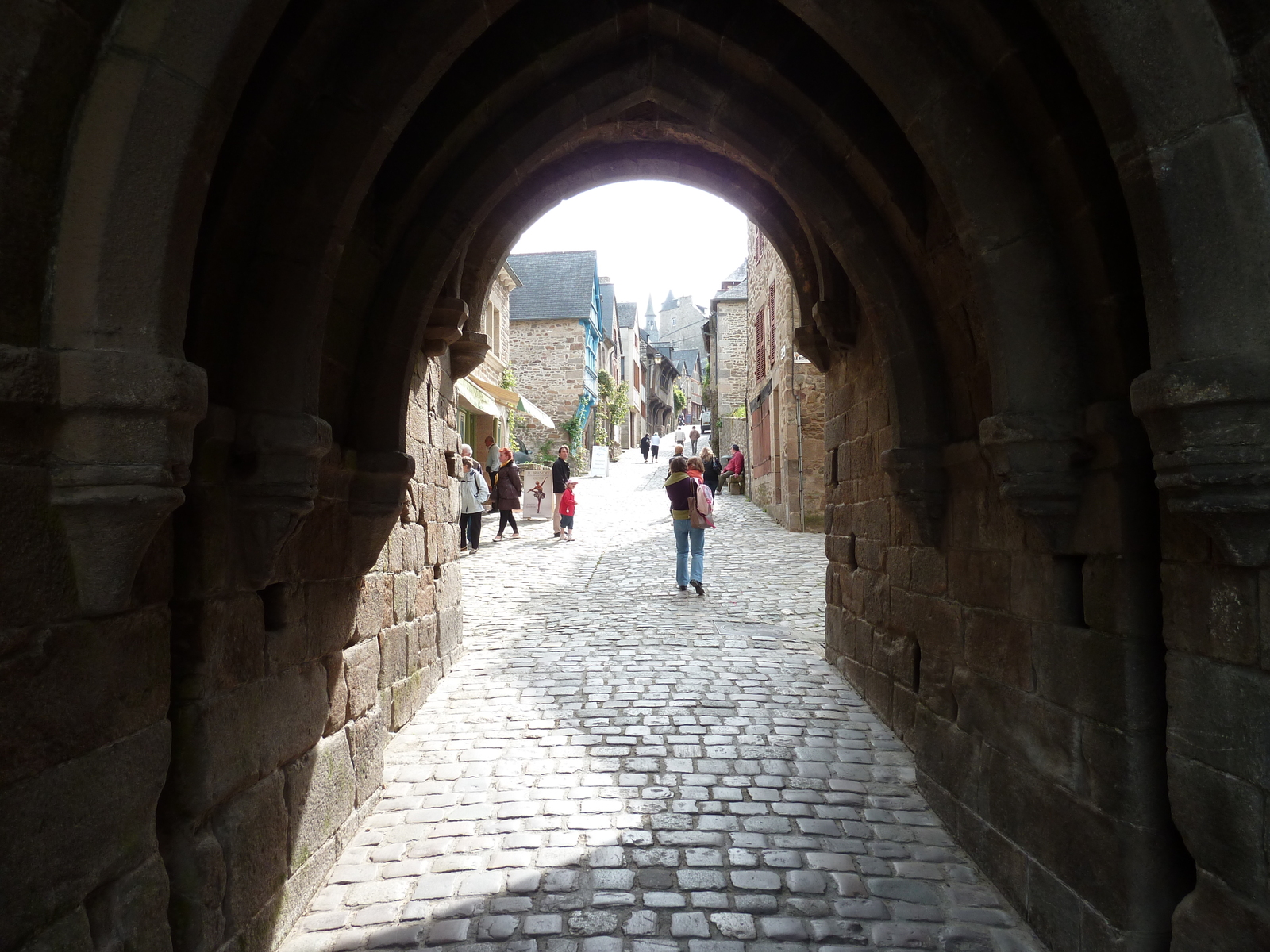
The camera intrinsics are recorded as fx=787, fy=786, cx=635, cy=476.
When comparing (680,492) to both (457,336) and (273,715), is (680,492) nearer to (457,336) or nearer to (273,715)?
(457,336)

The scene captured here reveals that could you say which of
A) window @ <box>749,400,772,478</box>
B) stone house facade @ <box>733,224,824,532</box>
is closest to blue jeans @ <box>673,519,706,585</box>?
stone house facade @ <box>733,224,824,532</box>

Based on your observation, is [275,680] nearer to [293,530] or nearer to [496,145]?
[293,530]

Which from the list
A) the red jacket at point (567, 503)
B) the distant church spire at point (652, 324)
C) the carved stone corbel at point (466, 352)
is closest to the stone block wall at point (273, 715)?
the carved stone corbel at point (466, 352)

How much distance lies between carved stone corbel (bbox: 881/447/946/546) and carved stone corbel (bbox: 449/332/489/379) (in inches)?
112

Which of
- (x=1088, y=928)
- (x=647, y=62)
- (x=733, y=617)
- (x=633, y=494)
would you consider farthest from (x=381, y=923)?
(x=633, y=494)

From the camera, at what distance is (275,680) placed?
2.76m

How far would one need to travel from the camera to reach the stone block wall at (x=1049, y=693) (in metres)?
2.32

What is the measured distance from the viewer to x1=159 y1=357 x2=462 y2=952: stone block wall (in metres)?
2.27

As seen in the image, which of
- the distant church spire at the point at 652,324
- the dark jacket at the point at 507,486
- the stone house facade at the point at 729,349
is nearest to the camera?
the dark jacket at the point at 507,486

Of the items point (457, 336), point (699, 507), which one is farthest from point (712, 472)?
point (457, 336)

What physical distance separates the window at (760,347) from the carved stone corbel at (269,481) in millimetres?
16703

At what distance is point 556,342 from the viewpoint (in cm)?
2870

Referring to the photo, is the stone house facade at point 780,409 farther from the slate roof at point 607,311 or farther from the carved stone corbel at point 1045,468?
the slate roof at point 607,311

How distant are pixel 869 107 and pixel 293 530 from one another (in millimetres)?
3031
